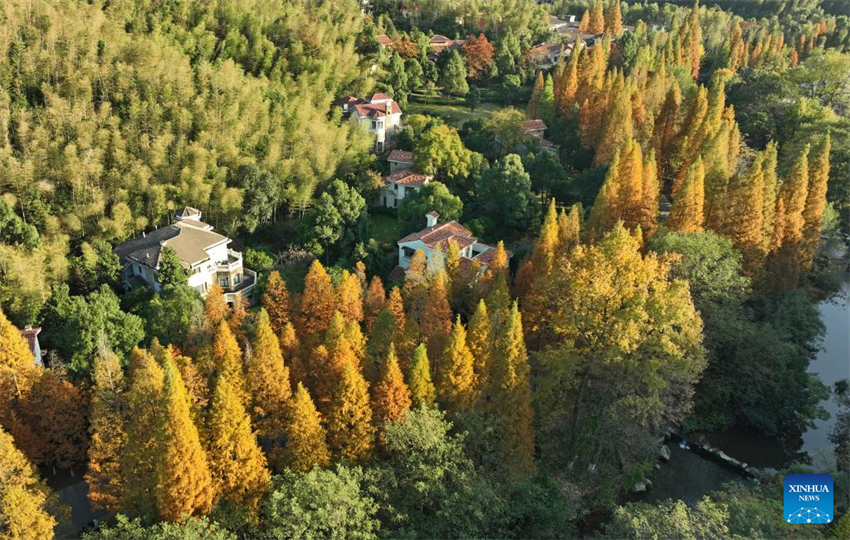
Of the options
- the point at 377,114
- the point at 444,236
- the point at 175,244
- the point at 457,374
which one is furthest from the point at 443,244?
the point at 377,114

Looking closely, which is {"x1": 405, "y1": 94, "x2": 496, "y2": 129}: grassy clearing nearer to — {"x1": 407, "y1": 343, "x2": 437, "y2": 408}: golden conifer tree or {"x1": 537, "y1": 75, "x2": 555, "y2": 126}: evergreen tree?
{"x1": 537, "y1": 75, "x2": 555, "y2": 126}: evergreen tree

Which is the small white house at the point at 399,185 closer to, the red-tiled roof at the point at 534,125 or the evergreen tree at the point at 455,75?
the red-tiled roof at the point at 534,125

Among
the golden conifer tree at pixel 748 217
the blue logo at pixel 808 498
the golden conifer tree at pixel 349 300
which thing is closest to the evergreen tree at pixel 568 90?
the golden conifer tree at pixel 748 217

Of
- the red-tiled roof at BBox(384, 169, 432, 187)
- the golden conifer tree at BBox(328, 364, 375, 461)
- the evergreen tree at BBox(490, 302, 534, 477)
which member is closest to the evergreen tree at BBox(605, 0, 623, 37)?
the red-tiled roof at BBox(384, 169, 432, 187)

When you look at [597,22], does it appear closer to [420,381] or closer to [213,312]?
[213,312]

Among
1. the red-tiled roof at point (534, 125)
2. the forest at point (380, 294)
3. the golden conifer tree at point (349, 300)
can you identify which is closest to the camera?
the forest at point (380, 294)
